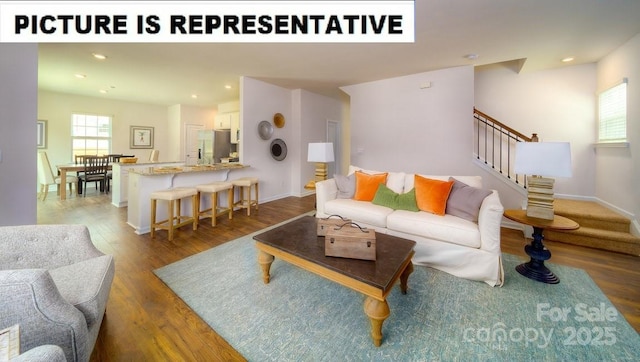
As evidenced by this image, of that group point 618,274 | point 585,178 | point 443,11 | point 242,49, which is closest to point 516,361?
point 618,274

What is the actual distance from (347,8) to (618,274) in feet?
11.9

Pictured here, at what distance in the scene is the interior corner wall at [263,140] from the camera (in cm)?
459

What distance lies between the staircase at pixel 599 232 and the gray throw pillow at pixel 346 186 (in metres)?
2.45

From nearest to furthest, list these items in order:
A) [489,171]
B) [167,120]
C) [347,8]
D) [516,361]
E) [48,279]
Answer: [48,279] < [516,361] < [347,8] < [489,171] < [167,120]

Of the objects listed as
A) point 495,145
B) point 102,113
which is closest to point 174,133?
point 102,113

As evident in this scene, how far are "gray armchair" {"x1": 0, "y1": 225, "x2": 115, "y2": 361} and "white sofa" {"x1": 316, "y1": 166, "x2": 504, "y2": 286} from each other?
2245 millimetres

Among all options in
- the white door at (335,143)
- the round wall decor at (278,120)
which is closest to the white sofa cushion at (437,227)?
the round wall decor at (278,120)

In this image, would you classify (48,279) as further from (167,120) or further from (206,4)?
(167,120)

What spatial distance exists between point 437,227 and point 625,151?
297 centimetres

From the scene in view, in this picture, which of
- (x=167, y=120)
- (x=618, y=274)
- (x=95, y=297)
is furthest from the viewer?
(x=167, y=120)

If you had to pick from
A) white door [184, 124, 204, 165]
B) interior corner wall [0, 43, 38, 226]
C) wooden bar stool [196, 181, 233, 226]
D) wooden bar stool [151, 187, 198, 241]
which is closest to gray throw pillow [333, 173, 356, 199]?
wooden bar stool [196, 181, 233, 226]

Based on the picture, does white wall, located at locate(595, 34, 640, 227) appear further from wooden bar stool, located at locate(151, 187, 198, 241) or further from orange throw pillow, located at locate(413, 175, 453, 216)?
wooden bar stool, located at locate(151, 187, 198, 241)

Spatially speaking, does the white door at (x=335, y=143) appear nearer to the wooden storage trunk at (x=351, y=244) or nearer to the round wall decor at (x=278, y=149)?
the round wall decor at (x=278, y=149)

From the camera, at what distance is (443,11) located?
2283mm
